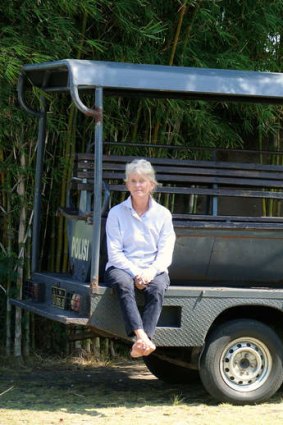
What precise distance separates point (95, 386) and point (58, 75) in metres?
2.45

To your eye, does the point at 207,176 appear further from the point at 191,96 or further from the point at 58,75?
the point at 58,75

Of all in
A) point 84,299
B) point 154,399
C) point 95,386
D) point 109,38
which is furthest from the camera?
point 109,38

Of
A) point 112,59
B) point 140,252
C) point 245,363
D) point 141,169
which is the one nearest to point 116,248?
point 140,252

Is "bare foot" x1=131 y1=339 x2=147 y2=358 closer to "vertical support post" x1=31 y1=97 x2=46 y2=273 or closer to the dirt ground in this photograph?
the dirt ground

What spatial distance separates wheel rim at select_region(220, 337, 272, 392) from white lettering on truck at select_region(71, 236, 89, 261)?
4.01ft

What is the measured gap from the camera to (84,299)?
6855 millimetres

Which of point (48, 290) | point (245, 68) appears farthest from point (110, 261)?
point (245, 68)

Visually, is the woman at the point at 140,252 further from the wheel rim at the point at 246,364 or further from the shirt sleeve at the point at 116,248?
the wheel rim at the point at 246,364

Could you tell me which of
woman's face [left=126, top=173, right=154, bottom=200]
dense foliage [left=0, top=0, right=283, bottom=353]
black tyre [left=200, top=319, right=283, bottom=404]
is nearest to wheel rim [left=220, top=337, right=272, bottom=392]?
black tyre [left=200, top=319, right=283, bottom=404]

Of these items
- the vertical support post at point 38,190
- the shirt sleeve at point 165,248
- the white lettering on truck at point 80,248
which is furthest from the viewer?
the vertical support post at point 38,190

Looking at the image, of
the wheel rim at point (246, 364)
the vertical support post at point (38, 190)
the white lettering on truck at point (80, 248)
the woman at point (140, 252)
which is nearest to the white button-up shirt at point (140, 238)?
the woman at point (140, 252)

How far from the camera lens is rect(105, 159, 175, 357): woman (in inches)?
262

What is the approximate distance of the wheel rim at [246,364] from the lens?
7.06 meters

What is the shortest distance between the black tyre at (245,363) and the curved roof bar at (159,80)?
5.38ft
